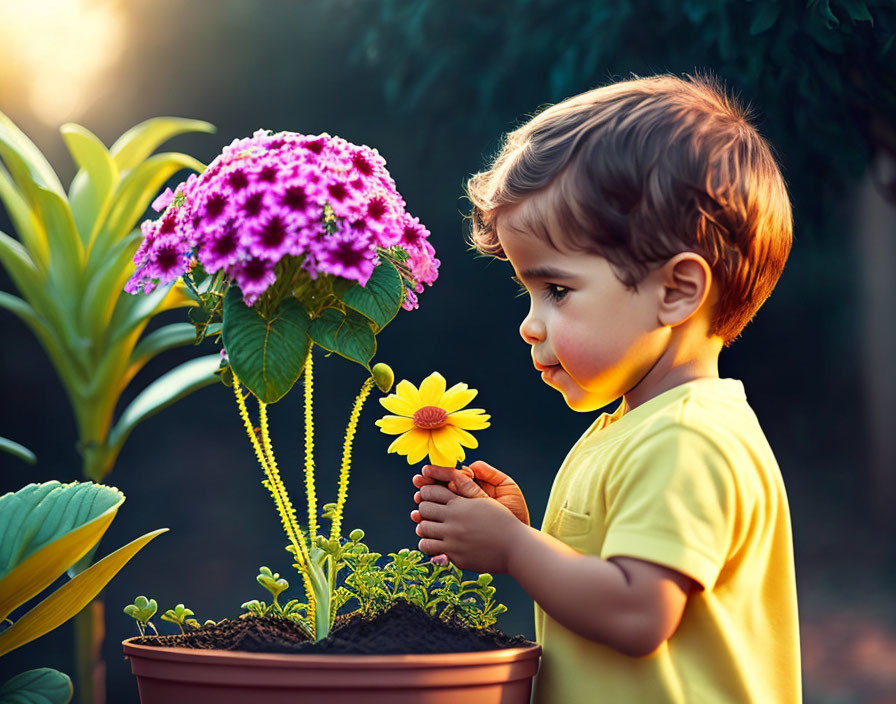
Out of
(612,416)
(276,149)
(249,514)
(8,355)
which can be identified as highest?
(8,355)

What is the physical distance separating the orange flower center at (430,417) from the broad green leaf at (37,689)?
0.51 m

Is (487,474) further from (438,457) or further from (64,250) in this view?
(64,250)

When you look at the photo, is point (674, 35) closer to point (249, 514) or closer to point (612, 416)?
point (612, 416)

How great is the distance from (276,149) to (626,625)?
0.53 metres

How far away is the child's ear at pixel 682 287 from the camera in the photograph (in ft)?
2.68

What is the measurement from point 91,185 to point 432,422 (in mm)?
1288

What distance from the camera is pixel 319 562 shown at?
91 cm

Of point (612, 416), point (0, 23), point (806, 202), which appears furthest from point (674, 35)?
point (0, 23)

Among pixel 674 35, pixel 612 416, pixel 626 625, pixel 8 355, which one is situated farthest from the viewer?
pixel 8 355

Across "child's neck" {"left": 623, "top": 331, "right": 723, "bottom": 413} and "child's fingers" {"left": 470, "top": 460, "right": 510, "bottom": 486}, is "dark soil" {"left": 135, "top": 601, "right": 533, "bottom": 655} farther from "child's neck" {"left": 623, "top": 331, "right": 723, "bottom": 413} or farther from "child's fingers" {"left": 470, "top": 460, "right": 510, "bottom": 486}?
"child's neck" {"left": 623, "top": 331, "right": 723, "bottom": 413}

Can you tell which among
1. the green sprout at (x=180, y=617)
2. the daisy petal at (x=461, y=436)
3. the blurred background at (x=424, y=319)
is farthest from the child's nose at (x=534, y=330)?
the blurred background at (x=424, y=319)

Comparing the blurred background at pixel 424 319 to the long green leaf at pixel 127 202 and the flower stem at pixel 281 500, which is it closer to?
the long green leaf at pixel 127 202

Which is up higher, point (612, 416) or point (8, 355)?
point (8, 355)

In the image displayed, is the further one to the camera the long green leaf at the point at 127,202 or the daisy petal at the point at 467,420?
the long green leaf at the point at 127,202
